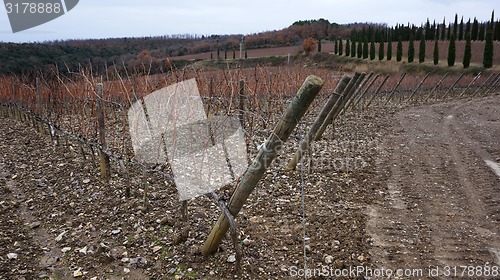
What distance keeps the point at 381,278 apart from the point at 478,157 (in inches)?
217

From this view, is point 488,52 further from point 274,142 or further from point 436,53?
point 274,142

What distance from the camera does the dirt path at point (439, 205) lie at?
13.3 feet

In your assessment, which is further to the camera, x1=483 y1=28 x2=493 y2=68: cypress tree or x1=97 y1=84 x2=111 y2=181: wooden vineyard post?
x1=483 y1=28 x2=493 y2=68: cypress tree

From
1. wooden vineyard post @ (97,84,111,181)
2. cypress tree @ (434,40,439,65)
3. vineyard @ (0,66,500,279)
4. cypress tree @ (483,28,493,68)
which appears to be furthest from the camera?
cypress tree @ (434,40,439,65)

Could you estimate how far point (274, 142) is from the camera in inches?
122

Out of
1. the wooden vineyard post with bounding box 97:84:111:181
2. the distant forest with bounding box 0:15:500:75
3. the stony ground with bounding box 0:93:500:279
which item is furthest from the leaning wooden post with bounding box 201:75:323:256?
the distant forest with bounding box 0:15:500:75

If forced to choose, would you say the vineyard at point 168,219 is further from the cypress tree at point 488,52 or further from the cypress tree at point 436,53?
the cypress tree at point 436,53

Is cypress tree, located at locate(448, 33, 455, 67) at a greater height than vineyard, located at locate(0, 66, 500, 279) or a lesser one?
greater

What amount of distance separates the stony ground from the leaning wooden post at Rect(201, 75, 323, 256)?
62cm

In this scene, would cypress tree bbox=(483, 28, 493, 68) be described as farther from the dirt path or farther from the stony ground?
the stony ground

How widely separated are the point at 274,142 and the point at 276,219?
215 centimetres

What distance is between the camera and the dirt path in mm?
4055

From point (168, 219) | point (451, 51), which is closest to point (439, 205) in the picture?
point (168, 219)

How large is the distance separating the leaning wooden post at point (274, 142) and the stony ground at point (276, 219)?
0.62m
